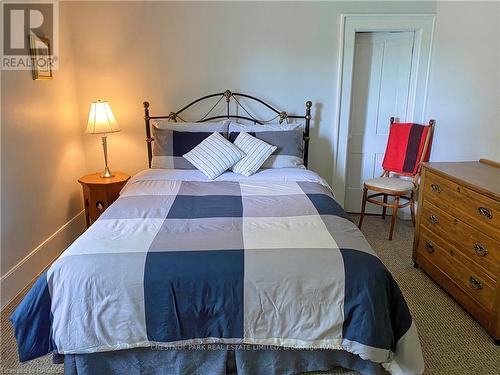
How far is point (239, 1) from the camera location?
3.38 m

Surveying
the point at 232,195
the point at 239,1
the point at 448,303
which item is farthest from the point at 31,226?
the point at 448,303

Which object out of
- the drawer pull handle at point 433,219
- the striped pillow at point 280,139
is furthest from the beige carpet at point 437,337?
the striped pillow at point 280,139

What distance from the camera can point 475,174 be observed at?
2.38 meters

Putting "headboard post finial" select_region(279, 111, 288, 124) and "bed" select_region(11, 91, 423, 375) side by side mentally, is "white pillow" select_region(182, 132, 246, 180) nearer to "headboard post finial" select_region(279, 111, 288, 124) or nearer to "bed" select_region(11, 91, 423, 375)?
"headboard post finial" select_region(279, 111, 288, 124)

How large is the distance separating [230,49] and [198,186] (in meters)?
1.54

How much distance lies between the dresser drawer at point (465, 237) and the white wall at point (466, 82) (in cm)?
63

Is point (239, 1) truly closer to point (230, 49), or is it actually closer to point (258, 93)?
point (230, 49)

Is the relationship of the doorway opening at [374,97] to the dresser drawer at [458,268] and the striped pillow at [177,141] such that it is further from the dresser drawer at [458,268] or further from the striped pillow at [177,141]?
the striped pillow at [177,141]

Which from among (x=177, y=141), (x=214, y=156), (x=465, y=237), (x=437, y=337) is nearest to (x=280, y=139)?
(x=214, y=156)

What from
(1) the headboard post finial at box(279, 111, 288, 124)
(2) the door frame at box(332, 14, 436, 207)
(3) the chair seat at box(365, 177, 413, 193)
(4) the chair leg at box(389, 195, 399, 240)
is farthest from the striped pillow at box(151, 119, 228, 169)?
(4) the chair leg at box(389, 195, 399, 240)

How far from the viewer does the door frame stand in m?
3.38

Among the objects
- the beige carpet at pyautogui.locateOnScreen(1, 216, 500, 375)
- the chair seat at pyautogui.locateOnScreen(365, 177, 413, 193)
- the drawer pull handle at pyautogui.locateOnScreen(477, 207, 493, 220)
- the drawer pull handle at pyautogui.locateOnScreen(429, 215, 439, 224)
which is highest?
the drawer pull handle at pyautogui.locateOnScreen(477, 207, 493, 220)

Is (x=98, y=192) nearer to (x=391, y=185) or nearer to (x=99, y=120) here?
(x=99, y=120)

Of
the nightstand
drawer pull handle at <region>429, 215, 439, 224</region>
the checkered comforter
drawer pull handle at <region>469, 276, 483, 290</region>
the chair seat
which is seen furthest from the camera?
the chair seat
